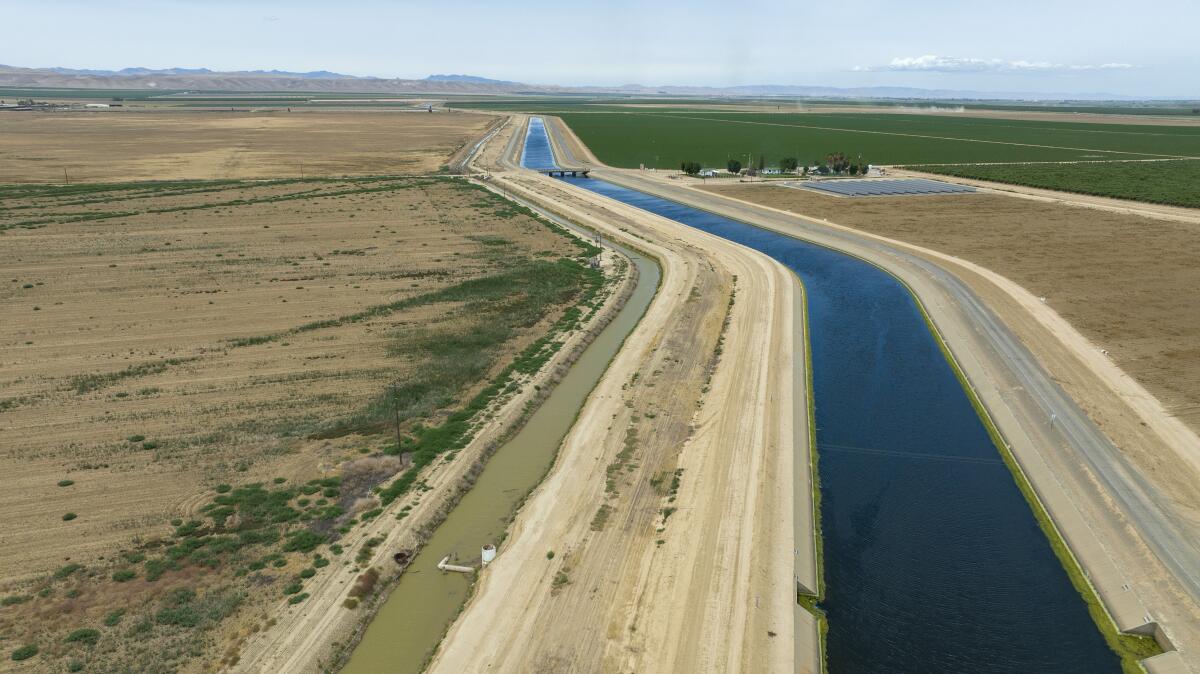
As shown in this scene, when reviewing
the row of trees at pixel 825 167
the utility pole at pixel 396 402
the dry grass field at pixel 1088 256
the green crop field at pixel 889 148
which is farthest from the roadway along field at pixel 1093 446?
the green crop field at pixel 889 148

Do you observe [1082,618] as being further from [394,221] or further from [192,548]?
[394,221]

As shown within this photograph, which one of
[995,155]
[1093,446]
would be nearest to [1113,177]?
[995,155]

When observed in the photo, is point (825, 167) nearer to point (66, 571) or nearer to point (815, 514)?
point (815, 514)

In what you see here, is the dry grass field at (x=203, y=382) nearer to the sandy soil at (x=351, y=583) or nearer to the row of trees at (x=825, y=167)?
the sandy soil at (x=351, y=583)

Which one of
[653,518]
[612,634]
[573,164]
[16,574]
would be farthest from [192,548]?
[573,164]

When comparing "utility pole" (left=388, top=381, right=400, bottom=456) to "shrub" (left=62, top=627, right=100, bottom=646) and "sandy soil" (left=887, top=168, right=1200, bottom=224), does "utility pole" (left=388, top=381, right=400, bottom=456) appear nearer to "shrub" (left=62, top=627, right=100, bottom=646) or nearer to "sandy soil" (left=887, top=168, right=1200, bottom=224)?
"shrub" (left=62, top=627, right=100, bottom=646)
